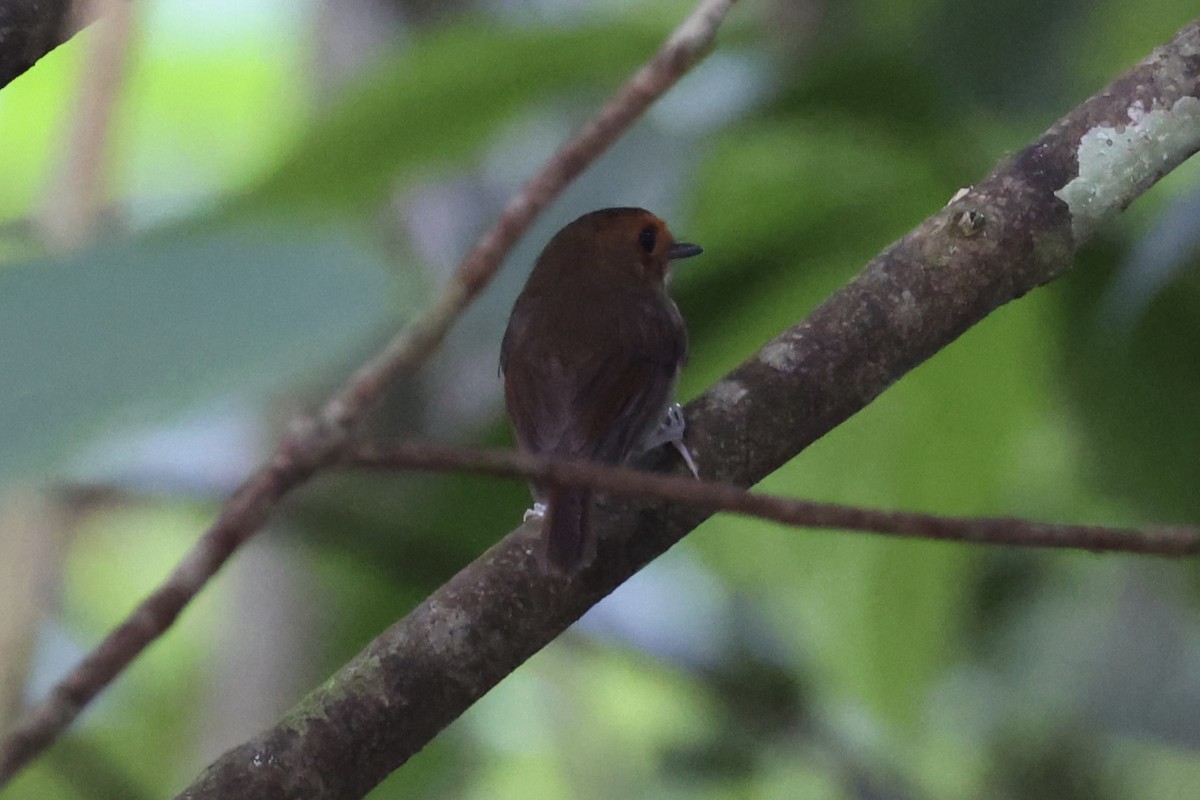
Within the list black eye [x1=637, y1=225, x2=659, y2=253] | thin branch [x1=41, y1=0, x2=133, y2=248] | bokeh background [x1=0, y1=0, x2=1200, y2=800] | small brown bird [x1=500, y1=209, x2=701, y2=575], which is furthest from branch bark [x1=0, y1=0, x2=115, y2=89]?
black eye [x1=637, y1=225, x2=659, y2=253]

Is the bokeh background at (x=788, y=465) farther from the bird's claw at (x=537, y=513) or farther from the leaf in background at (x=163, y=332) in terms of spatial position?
the leaf in background at (x=163, y=332)

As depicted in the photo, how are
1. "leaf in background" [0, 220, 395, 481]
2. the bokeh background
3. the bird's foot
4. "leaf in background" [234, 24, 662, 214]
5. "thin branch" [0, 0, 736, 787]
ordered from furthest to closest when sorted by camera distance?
the bokeh background → "leaf in background" [234, 24, 662, 214] → the bird's foot → "thin branch" [0, 0, 736, 787] → "leaf in background" [0, 220, 395, 481]

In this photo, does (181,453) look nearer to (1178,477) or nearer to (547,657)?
Result: (547,657)

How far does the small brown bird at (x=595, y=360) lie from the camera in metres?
1.89

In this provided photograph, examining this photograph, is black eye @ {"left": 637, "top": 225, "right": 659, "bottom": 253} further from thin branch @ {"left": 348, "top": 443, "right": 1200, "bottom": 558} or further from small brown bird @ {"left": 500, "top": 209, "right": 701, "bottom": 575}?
thin branch @ {"left": 348, "top": 443, "right": 1200, "bottom": 558}

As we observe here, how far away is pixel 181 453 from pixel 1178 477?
1.62 metres

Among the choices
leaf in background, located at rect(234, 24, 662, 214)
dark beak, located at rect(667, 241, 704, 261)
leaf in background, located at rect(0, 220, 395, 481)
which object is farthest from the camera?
dark beak, located at rect(667, 241, 704, 261)

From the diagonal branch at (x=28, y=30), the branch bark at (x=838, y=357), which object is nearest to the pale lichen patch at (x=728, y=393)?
the branch bark at (x=838, y=357)

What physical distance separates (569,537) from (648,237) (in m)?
1.23

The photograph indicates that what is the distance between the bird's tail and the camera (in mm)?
1297

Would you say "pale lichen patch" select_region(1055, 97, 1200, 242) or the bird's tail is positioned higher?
"pale lichen patch" select_region(1055, 97, 1200, 242)

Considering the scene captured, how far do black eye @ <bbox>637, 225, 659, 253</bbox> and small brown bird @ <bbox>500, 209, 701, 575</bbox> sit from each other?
64 mm

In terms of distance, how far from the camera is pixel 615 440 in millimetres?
1894

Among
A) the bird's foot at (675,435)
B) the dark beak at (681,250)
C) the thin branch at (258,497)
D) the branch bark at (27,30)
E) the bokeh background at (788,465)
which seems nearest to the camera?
the thin branch at (258,497)
